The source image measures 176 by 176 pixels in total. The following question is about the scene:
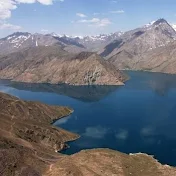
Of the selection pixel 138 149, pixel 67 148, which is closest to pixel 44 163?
pixel 67 148

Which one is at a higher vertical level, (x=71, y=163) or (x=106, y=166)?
(x=106, y=166)

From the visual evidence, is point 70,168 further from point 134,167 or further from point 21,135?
point 21,135

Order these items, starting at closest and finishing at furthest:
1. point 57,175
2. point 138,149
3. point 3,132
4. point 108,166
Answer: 1. point 57,175
2. point 108,166
3. point 3,132
4. point 138,149

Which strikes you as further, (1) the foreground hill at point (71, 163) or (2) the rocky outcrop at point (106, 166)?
(2) the rocky outcrop at point (106, 166)

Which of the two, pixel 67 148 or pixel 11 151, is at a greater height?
pixel 11 151

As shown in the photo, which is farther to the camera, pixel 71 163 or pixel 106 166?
Result: pixel 71 163

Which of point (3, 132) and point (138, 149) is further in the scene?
point (138, 149)

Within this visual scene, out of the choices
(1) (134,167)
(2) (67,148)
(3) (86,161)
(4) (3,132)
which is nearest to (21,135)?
(4) (3,132)

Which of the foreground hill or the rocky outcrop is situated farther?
the rocky outcrop

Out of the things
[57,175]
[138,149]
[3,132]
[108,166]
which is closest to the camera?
[57,175]

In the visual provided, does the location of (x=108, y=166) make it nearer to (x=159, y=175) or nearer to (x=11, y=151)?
(x=159, y=175)
